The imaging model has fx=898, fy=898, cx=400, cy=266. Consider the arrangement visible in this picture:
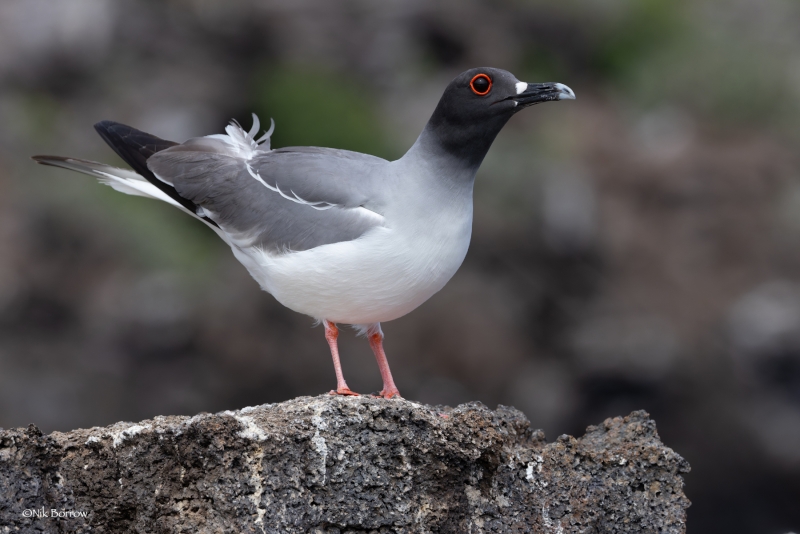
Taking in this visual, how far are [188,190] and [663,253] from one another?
11.7m

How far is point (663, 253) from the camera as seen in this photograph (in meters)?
16.9

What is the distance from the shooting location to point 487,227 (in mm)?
15594

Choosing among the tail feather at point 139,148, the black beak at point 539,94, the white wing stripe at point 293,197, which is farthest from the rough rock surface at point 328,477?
the tail feather at point 139,148

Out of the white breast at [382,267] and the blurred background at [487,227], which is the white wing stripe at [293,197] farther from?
the blurred background at [487,227]

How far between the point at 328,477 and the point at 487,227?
10.9 metres

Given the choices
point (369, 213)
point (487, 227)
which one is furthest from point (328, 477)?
point (487, 227)

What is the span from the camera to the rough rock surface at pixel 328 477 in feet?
16.4

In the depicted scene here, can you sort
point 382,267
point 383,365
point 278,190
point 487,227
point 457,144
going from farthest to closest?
point 487,227, point 383,365, point 278,190, point 457,144, point 382,267

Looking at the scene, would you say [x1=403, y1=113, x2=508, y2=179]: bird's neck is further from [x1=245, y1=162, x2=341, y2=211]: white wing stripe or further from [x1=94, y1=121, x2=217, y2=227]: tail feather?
[x1=94, y1=121, x2=217, y2=227]: tail feather

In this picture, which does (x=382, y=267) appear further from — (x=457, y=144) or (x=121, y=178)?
(x=121, y=178)

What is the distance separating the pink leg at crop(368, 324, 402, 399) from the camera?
686 centimetres

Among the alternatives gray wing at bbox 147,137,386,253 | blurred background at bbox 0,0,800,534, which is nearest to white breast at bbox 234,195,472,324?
gray wing at bbox 147,137,386,253

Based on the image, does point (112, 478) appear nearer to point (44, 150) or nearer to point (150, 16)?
point (44, 150)

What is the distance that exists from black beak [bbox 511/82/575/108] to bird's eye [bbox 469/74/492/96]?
0.19 metres
